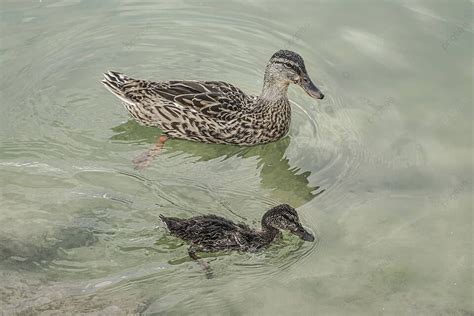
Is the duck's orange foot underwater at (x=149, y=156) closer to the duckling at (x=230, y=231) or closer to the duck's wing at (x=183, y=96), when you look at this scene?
the duck's wing at (x=183, y=96)

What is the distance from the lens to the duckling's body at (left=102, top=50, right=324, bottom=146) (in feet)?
26.0

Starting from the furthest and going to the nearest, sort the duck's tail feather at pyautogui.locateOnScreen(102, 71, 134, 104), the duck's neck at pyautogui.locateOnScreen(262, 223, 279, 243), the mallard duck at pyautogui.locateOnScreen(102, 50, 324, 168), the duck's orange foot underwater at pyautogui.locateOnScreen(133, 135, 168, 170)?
the duck's tail feather at pyautogui.locateOnScreen(102, 71, 134, 104) < the mallard duck at pyautogui.locateOnScreen(102, 50, 324, 168) < the duck's orange foot underwater at pyautogui.locateOnScreen(133, 135, 168, 170) < the duck's neck at pyautogui.locateOnScreen(262, 223, 279, 243)

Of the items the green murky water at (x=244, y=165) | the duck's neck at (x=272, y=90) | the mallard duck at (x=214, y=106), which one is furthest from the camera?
the duck's neck at (x=272, y=90)

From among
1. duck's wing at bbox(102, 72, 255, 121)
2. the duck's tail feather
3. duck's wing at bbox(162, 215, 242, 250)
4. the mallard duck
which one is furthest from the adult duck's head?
duck's wing at bbox(162, 215, 242, 250)

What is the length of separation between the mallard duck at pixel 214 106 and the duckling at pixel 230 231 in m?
1.57

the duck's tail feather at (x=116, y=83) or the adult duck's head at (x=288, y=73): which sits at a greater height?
the adult duck's head at (x=288, y=73)

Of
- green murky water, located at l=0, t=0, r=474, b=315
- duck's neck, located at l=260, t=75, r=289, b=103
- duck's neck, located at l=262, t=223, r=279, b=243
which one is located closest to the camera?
green murky water, located at l=0, t=0, r=474, b=315

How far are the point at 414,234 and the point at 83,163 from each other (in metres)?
3.15

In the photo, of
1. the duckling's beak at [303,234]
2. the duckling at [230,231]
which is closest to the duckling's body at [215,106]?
the duckling at [230,231]

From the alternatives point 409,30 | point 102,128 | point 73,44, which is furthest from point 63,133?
point 409,30

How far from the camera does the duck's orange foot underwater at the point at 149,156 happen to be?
7551mm

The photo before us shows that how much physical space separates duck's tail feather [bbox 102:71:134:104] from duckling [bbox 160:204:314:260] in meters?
2.01

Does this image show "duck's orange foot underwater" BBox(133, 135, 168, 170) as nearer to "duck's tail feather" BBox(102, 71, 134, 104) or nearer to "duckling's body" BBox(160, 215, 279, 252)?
"duck's tail feather" BBox(102, 71, 134, 104)

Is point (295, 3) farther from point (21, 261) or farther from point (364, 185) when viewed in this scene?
point (21, 261)
